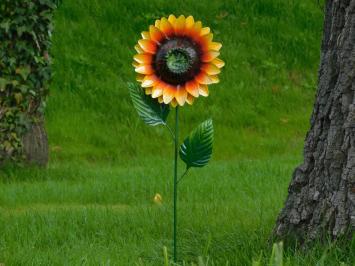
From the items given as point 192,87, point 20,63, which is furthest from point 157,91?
point 20,63

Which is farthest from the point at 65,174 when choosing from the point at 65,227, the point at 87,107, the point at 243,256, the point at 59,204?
the point at 243,256

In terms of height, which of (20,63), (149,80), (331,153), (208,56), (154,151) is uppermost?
(20,63)

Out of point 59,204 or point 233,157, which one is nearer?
point 59,204

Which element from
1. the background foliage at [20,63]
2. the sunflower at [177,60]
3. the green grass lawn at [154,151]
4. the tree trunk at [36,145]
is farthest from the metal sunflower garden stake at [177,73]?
the tree trunk at [36,145]

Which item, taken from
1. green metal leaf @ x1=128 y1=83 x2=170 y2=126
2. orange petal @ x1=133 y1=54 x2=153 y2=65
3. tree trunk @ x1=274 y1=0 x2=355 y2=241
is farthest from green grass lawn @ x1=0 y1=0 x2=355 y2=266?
orange petal @ x1=133 y1=54 x2=153 y2=65

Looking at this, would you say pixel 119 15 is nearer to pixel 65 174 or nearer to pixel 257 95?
pixel 257 95

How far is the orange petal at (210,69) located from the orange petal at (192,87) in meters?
0.07

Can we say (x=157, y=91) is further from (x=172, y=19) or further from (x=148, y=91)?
(x=172, y=19)

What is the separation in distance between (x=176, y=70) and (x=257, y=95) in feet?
28.4

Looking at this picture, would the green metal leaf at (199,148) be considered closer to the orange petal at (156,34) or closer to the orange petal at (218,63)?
the orange petal at (218,63)

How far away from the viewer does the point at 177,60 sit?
3.49 metres

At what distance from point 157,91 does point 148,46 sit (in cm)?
22

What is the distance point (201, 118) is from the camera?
11.1 m

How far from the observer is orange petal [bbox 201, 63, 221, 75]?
3508 mm
